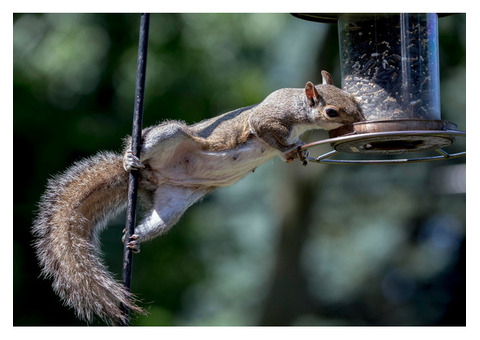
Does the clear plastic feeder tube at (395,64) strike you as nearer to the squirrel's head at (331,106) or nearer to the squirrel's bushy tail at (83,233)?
the squirrel's head at (331,106)

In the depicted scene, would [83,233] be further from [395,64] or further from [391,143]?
[395,64]

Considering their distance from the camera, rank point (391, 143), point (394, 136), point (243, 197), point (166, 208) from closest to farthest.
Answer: point (394, 136)
point (391, 143)
point (166, 208)
point (243, 197)

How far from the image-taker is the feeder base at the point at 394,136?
248 cm

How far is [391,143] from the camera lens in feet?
9.22

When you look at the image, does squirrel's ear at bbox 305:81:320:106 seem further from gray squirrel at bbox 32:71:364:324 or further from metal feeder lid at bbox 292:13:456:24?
metal feeder lid at bbox 292:13:456:24

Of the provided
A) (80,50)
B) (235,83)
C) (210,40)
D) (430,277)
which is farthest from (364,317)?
(80,50)

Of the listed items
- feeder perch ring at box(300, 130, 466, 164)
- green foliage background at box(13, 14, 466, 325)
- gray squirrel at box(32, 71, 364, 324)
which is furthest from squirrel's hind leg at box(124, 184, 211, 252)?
green foliage background at box(13, 14, 466, 325)

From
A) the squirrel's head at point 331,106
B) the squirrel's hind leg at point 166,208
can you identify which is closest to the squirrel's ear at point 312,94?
the squirrel's head at point 331,106

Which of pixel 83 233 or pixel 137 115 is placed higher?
pixel 137 115

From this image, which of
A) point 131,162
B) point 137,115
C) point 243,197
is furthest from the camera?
point 243,197

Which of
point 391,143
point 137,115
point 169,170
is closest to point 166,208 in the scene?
point 169,170

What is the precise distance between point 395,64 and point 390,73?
0.05m

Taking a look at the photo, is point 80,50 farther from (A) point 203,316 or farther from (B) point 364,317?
(B) point 364,317

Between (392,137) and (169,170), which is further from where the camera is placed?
(169,170)
